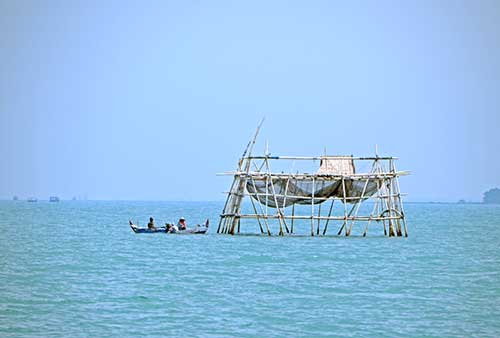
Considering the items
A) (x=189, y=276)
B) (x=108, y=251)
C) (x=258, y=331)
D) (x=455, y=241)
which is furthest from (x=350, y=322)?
(x=455, y=241)

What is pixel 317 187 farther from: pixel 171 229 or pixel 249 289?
pixel 249 289

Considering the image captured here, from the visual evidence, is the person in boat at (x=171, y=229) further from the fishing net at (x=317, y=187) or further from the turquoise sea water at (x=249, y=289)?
the fishing net at (x=317, y=187)

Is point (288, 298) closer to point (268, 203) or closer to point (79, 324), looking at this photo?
point (79, 324)

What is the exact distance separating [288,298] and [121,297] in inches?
150

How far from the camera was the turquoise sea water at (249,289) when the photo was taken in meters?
18.4

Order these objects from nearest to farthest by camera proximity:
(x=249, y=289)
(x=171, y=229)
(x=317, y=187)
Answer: (x=249, y=289), (x=317, y=187), (x=171, y=229)

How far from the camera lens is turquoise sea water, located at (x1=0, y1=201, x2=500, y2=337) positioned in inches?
726

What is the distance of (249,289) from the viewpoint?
76.1ft

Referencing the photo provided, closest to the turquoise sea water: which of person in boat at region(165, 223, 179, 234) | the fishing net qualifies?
person in boat at region(165, 223, 179, 234)

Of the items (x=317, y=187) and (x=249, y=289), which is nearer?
(x=249, y=289)

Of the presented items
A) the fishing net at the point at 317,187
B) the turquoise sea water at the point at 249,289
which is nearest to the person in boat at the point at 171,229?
the turquoise sea water at the point at 249,289

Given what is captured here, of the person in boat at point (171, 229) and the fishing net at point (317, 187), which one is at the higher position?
the fishing net at point (317, 187)

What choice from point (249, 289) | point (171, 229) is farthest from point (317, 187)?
point (249, 289)

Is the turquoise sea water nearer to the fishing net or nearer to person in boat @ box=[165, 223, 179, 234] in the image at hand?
person in boat @ box=[165, 223, 179, 234]
